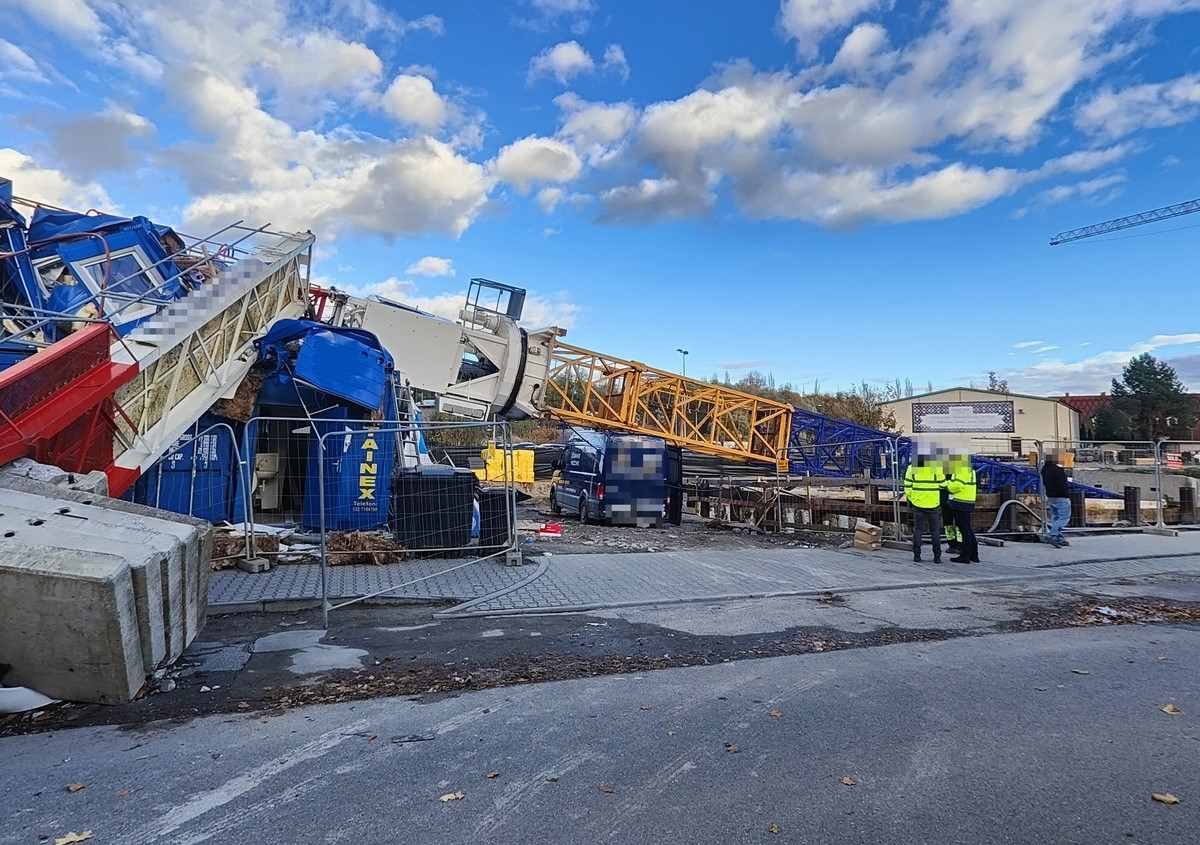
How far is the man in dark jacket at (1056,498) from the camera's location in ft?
43.9

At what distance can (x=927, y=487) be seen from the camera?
38.4 ft

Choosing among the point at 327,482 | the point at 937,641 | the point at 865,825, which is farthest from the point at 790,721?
the point at 327,482

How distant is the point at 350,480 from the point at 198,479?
1972mm

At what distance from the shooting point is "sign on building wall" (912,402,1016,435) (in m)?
53.2

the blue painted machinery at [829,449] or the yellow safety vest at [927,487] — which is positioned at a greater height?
the blue painted machinery at [829,449]

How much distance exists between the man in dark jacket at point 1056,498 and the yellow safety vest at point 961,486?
278 cm

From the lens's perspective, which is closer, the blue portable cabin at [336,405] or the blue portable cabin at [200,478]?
the blue portable cabin at [200,478]

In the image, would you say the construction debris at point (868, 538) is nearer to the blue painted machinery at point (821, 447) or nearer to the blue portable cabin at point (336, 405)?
the blue painted machinery at point (821, 447)

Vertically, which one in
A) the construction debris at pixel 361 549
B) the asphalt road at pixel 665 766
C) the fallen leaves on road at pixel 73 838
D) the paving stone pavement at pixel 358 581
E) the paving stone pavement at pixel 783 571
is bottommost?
the asphalt road at pixel 665 766

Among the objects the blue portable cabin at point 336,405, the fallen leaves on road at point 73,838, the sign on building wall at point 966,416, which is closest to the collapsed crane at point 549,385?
the blue portable cabin at point 336,405

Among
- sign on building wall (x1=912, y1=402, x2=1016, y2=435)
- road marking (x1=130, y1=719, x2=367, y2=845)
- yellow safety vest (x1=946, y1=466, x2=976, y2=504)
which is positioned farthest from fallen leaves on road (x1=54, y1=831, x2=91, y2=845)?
sign on building wall (x1=912, y1=402, x2=1016, y2=435)

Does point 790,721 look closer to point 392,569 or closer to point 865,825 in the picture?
point 865,825

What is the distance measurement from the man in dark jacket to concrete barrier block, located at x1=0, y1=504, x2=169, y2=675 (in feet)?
45.0

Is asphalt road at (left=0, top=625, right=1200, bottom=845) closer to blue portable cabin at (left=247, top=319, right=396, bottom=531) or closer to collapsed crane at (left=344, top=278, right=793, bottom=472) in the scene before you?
blue portable cabin at (left=247, top=319, right=396, bottom=531)
